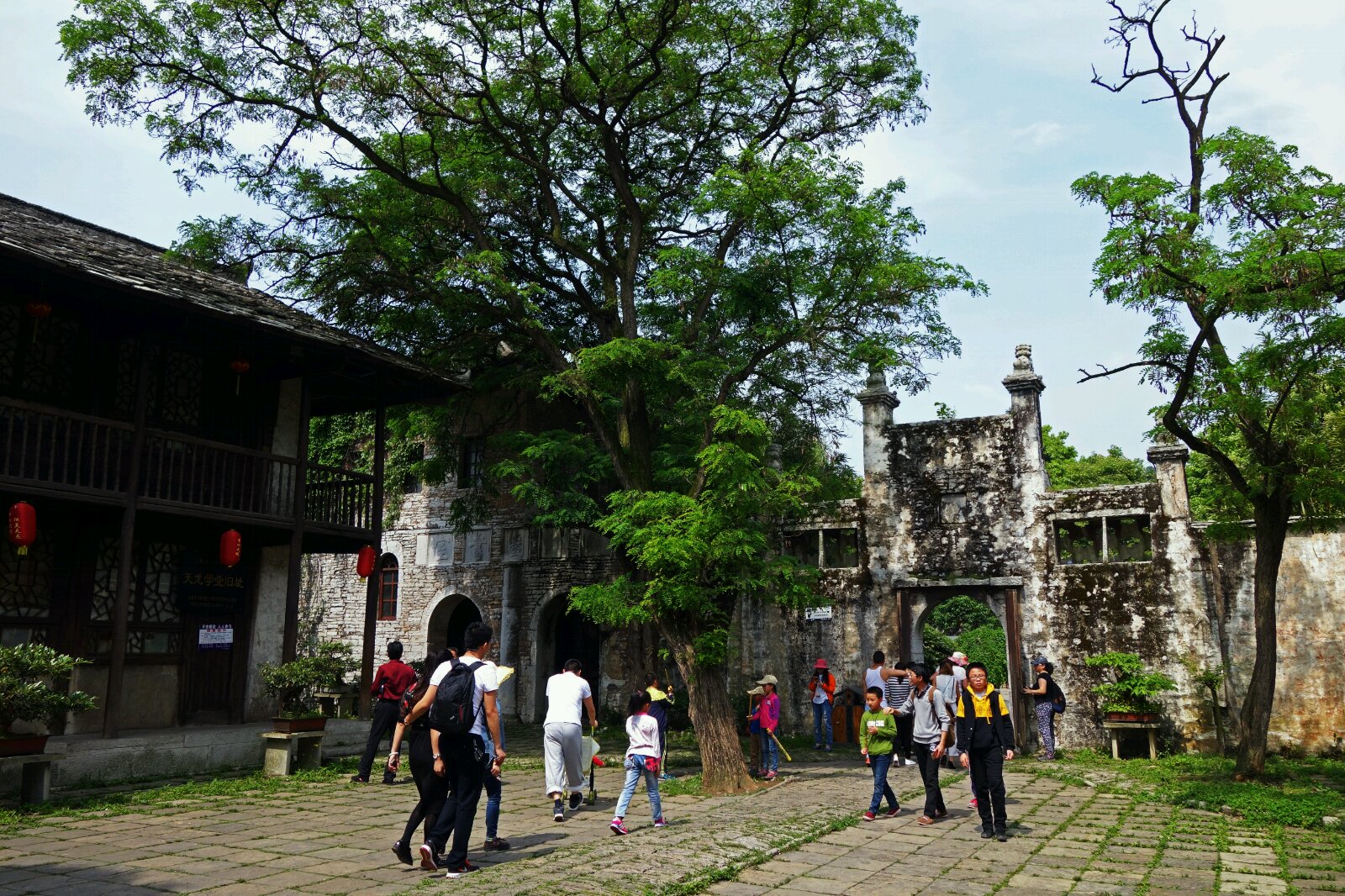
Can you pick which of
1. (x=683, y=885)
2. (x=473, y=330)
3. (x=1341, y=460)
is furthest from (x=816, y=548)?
(x=683, y=885)

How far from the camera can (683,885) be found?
652 centimetres

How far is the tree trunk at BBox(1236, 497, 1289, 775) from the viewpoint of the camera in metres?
11.3

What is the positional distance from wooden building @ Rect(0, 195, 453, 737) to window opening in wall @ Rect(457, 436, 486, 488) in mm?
5903

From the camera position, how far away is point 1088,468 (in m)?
30.8

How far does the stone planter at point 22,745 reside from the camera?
9016 mm

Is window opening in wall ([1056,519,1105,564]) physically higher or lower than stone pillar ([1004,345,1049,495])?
lower

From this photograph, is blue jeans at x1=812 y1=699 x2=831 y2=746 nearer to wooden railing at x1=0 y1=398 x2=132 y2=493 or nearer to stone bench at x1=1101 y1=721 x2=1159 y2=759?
stone bench at x1=1101 y1=721 x2=1159 y2=759

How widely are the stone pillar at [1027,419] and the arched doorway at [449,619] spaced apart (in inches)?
448

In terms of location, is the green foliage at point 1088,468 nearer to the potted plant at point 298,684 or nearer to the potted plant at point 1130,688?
the potted plant at point 1130,688

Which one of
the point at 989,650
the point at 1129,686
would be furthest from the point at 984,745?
the point at 989,650

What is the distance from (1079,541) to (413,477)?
1359 centimetres

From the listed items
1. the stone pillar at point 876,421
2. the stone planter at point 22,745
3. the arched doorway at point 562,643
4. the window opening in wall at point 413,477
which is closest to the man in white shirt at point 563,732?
the stone planter at point 22,745

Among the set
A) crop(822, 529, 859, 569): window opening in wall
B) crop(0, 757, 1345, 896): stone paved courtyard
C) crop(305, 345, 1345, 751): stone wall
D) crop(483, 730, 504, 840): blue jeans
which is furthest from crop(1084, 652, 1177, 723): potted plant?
crop(483, 730, 504, 840): blue jeans

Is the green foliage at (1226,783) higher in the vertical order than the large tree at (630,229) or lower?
lower
